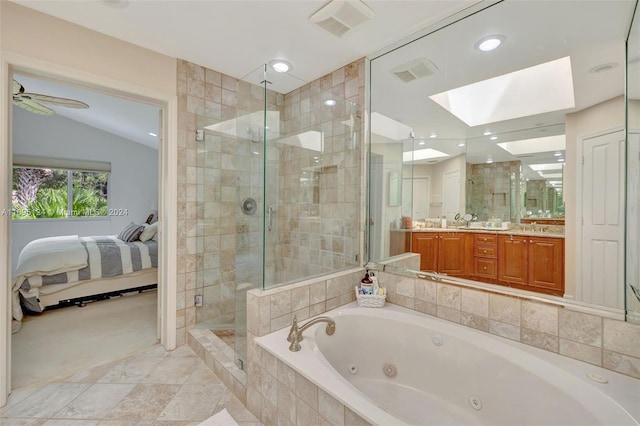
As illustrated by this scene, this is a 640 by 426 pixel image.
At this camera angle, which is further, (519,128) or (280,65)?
(280,65)

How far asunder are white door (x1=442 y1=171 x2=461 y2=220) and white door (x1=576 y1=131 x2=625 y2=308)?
0.64 m

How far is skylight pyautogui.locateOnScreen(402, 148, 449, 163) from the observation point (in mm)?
2008

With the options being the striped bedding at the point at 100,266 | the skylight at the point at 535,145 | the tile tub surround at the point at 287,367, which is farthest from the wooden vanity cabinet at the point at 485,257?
the striped bedding at the point at 100,266

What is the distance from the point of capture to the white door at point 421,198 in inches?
80.8

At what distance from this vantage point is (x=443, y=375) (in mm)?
1595

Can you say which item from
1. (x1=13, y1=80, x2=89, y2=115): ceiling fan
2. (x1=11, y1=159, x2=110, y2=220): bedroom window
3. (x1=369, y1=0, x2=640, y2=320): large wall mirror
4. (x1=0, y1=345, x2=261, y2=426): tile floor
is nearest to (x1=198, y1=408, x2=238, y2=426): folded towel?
(x1=0, y1=345, x2=261, y2=426): tile floor

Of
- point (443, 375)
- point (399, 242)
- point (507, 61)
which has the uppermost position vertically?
point (507, 61)

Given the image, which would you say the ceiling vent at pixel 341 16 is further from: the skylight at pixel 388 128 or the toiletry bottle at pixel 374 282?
the toiletry bottle at pixel 374 282

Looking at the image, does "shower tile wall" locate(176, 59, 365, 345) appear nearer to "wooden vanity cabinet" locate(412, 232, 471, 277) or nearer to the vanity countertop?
"wooden vanity cabinet" locate(412, 232, 471, 277)

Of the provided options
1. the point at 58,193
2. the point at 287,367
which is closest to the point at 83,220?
the point at 58,193

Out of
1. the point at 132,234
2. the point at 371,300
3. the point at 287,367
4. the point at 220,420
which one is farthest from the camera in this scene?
the point at 132,234

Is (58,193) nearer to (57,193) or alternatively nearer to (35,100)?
(57,193)

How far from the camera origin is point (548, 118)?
153 centimetres

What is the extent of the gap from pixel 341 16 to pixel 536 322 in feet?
7.05
